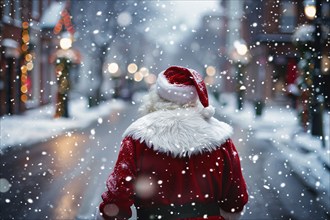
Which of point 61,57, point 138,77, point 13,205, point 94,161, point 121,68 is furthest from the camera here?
point 138,77

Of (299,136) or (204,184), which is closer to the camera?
(204,184)

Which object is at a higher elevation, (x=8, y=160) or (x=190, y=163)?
(x=190, y=163)

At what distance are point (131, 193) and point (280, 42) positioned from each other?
1379 inches

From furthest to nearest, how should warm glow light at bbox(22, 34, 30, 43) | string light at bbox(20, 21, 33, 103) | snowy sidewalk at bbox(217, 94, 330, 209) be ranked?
1. warm glow light at bbox(22, 34, 30, 43)
2. string light at bbox(20, 21, 33, 103)
3. snowy sidewalk at bbox(217, 94, 330, 209)

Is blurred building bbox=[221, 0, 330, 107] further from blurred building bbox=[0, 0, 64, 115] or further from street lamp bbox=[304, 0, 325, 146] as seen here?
street lamp bbox=[304, 0, 325, 146]

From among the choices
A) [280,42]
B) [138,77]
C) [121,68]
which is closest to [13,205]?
[280,42]

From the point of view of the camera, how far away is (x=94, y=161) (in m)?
11.2

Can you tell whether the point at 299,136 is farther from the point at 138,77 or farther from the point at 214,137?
the point at 138,77

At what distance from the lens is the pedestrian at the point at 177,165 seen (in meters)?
2.71

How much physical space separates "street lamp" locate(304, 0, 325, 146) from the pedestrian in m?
11.9

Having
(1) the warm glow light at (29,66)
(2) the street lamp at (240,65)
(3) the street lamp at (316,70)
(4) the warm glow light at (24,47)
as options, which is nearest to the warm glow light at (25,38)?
(4) the warm glow light at (24,47)

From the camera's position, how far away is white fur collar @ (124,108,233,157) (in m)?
2.73

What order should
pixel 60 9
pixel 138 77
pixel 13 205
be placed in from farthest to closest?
pixel 138 77, pixel 60 9, pixel 13 205

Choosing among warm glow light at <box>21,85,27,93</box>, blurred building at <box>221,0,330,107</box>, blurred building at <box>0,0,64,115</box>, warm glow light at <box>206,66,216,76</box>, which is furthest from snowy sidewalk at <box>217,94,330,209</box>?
warm glow light at <box>206,66,216,76</box>
